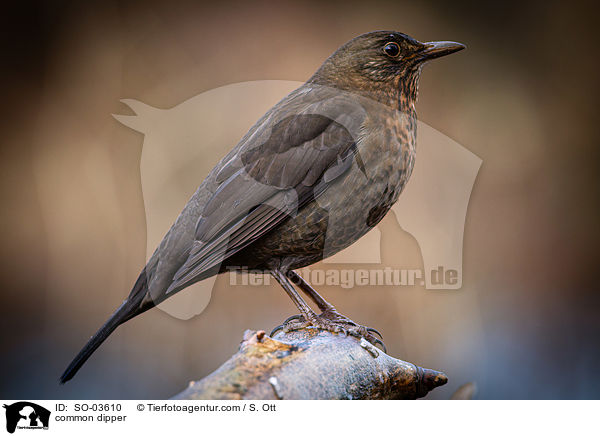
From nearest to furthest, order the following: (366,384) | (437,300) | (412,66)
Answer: (366,384) → (412,66) → (437,300)

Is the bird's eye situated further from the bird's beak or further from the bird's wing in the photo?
the bird's wing

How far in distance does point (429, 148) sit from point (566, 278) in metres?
1.32

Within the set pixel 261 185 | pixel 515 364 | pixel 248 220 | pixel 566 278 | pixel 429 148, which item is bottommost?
pixel 515 364

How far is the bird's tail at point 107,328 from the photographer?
2684 millimetres

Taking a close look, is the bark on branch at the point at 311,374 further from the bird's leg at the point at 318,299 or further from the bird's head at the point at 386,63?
the bird's head at the point at 386,63

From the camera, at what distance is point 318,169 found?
8.98ft

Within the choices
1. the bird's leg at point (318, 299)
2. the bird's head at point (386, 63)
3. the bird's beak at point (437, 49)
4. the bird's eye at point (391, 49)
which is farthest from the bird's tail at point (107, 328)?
the bird's beak at point (437, 49)
